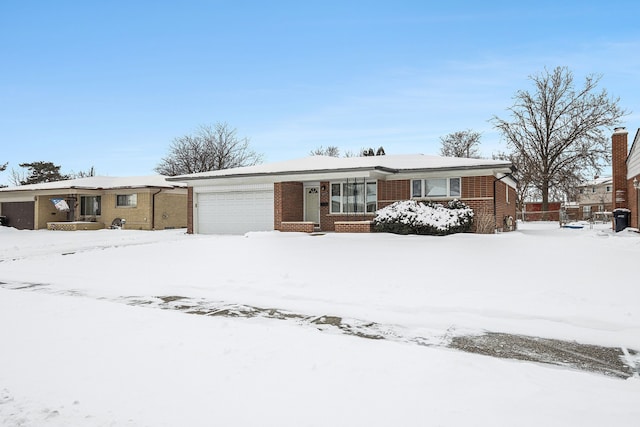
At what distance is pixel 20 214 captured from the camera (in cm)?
3167

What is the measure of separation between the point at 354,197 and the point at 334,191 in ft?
3.56

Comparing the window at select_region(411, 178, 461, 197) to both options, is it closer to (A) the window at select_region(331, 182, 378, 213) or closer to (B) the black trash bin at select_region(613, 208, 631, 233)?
(A) the window at select_region(331, 182, 378, 213)

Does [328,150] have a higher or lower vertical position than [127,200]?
higher

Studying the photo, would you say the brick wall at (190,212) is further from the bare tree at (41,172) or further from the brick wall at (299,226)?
the bare tree at (41,172)

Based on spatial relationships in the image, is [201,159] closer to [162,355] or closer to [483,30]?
[483,30]

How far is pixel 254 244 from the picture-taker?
15172mm

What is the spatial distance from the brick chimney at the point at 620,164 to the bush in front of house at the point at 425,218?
980cm

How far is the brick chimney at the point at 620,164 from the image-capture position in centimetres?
2172

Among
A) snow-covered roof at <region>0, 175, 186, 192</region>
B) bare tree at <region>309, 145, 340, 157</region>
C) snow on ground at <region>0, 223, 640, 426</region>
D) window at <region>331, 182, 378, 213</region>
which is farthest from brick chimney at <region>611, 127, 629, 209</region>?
bare tree at <region>309, 145, 340, 157</region>

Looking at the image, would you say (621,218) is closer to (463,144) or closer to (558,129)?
(558,129)

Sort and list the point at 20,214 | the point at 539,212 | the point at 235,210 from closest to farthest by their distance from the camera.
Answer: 1. the point at 235,210
2. the point at 20,214
3. the point at 539,212

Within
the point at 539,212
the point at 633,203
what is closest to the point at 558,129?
the point at 539,212

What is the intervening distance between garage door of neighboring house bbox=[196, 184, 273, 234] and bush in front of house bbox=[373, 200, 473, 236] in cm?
606

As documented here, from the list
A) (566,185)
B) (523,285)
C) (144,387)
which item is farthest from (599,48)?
(566,185)
